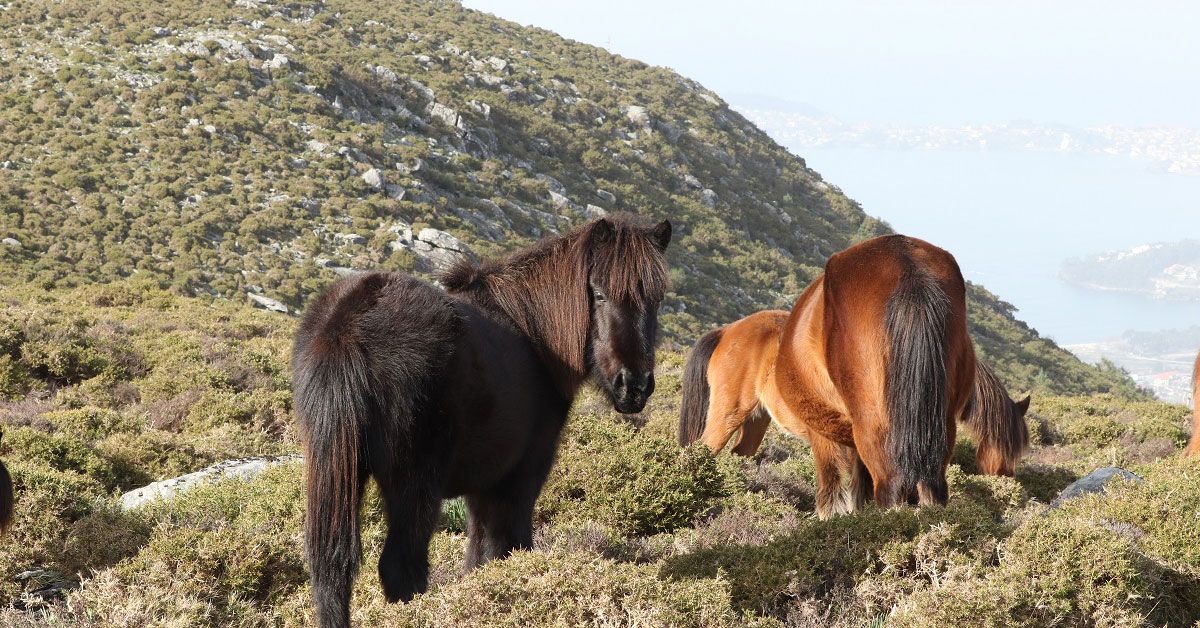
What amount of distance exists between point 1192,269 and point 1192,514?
227m

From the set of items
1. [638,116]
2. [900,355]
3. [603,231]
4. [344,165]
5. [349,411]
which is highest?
[638,116]

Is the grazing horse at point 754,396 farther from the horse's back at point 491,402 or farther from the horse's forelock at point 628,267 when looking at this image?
the horse's back at point 491,402

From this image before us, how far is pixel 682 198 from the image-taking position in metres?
44.6

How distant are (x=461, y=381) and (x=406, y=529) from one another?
23.8 inches

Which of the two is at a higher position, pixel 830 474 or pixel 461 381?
pixel 461 381

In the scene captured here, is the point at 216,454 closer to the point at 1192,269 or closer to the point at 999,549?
the point at 999,549

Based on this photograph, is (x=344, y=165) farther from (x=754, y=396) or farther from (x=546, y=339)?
(x=546, y=339)

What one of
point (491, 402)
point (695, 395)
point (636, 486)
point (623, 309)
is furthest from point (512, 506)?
point (695, 395)

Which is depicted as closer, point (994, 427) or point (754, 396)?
point (994, 427)

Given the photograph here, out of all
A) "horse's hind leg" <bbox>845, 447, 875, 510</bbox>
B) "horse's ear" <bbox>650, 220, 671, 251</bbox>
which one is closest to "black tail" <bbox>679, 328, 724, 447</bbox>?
"horse's hind leg" <bbox>845, 447, 875, 510</bbox>

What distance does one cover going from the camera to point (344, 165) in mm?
33000

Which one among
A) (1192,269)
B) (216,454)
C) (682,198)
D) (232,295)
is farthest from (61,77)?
(1192,269)

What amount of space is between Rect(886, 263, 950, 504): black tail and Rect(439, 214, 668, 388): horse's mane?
130 cm

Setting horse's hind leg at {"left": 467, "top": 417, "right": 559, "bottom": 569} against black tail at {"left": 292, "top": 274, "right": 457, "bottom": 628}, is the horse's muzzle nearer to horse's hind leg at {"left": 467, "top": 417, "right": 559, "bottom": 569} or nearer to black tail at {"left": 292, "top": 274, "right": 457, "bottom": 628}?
horse's hind leg at {"left": 467, "top": 417, "right": 559, "bottom": 569}
